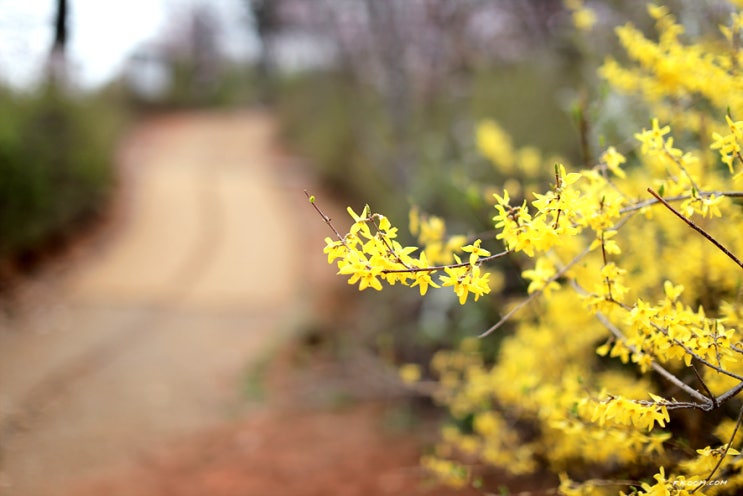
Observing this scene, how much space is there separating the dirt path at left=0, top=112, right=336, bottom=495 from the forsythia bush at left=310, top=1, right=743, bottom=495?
2.83 m

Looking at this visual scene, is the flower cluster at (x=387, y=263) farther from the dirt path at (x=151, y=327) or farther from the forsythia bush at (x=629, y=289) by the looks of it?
the dirt path at (x=151, y=327)

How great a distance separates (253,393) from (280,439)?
1223 mm

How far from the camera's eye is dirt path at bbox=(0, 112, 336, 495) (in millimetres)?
5078

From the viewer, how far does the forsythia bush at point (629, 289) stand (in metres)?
1.63

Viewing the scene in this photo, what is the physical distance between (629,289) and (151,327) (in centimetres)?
679

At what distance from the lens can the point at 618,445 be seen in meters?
2.26

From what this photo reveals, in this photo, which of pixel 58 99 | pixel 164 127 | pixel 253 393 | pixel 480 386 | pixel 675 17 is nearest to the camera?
pixel 480 386

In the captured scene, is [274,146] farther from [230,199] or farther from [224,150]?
[230,199]

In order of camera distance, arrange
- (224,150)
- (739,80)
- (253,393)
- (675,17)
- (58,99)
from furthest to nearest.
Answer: (224,150) < (58,99) < (253,393) < (675,17) < (739,80)

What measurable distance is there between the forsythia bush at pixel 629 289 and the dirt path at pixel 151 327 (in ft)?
9.29

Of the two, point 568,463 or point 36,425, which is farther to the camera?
point 36,425

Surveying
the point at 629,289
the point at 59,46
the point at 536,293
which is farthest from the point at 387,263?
the point at 59,46

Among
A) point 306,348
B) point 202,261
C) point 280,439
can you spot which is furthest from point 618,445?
point 202,261

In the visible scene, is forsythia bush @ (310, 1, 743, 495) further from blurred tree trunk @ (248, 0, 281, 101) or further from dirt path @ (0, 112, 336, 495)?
blurred tree trunk @ (248, 0, 281, 101)
